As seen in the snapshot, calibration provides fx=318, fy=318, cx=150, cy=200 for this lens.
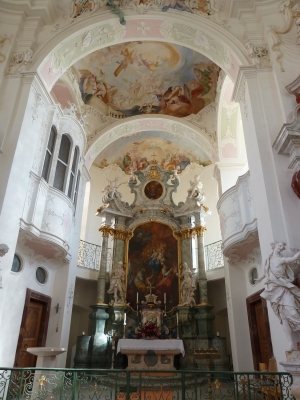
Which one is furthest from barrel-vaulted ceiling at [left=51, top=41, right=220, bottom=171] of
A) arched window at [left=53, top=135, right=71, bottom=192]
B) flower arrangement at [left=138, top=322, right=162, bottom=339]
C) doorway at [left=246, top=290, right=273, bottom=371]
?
doorway at [left=246, top=290, right=273, bottom=371]

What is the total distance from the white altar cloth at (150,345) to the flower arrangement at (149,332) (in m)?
0.29

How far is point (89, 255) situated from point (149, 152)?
6.58m

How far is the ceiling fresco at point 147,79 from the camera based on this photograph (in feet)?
43.6

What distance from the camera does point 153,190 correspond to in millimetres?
14594

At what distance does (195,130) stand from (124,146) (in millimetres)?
4289

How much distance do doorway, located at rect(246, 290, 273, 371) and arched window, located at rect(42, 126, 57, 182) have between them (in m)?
7.00

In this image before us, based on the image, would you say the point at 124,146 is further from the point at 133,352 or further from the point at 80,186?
the point at 133,352

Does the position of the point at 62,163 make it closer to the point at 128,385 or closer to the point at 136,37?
the point at 136,37

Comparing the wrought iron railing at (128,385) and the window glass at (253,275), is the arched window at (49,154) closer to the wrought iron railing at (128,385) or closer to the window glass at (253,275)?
the wrought iron railing at (128,385)

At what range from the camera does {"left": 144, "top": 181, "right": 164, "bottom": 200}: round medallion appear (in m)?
14.5

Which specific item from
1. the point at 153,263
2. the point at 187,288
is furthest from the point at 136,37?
the point at 187,288

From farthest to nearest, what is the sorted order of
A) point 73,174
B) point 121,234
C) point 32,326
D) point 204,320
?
point 121,234 → point 204,320 → point 73,174 → point 32,326

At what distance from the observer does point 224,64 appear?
9.49 meters

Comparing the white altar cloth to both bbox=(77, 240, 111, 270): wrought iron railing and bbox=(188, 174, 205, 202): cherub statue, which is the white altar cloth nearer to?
bbox=(77, 240, 111, 270): wrought iron railing
